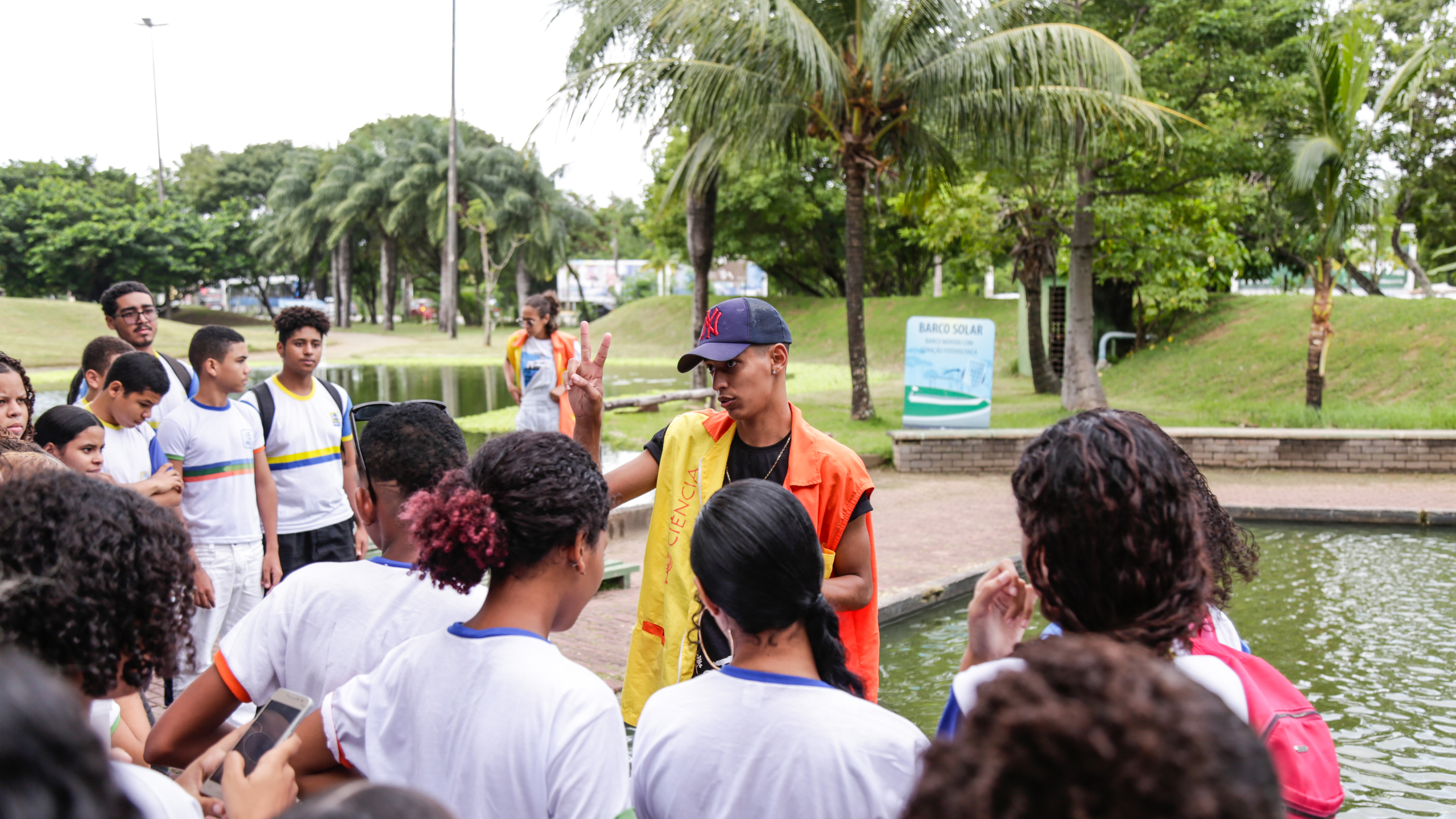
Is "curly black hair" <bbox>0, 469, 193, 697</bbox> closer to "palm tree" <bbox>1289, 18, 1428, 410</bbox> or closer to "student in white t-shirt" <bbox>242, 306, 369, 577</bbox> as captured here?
"student in white t-shirt" <bbox>242, 306, 369, 577</bbox>

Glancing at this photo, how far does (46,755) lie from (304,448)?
174 inches

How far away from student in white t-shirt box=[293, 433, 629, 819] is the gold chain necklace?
1.09m

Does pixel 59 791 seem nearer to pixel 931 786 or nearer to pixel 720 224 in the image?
pixel 931 786

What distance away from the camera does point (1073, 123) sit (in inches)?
535

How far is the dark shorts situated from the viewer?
4.98 m

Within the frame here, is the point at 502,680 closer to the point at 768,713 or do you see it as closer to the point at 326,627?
the point at 768,713

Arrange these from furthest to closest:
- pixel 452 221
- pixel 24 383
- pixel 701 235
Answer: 1. pixel 452 221
2. pixel 701 235
3. pixel 24 383

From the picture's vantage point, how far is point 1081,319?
1697cm

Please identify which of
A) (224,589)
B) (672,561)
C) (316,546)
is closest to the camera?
(672,561)

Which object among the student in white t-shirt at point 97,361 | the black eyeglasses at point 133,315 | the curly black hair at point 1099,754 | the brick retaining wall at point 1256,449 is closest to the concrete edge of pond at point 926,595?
the student in white t-shirt at point 97,361

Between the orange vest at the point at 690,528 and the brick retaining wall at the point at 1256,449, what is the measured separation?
9.63 metres

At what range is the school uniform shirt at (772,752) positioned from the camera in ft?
5.60

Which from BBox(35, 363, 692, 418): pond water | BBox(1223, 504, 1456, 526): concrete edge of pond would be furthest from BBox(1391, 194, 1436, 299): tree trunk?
BBox(1223, 504, 1456, 526): concrete edge of pond

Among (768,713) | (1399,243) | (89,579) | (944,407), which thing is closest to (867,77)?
(944,407)
